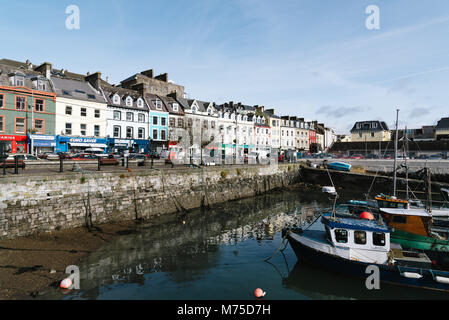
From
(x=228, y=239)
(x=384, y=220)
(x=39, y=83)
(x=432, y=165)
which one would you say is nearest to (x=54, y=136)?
(x=39, y=83)

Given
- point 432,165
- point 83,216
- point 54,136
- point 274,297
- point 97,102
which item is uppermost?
point 97,102

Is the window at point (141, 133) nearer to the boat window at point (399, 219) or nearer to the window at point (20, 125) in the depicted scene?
the window at point (20, 125)

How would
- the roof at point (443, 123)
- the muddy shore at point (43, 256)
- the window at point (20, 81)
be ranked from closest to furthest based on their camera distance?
the muddy shore at point (43, 256) < the window at point (20, 81) < the roof at point (443, 123)

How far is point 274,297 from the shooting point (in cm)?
967

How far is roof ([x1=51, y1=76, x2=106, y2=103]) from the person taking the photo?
33906 millimetres

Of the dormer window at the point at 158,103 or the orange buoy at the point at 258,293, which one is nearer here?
the orange buoy at the point at 258,293

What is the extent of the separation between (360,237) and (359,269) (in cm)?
130

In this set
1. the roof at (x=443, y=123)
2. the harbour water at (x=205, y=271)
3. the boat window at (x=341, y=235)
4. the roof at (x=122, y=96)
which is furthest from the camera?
the roof at (x=443, y=123)

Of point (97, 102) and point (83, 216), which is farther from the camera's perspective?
point (97, 102)

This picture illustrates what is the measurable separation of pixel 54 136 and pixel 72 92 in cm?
665

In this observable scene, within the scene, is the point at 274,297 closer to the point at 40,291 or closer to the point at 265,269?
the point at 265,269

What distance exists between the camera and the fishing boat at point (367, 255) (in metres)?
10.2

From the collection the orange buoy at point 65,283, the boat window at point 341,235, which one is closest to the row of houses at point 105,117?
the boat window at point 341,235
